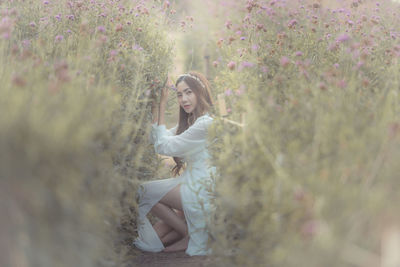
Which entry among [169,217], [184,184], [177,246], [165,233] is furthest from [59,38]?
[177,246]

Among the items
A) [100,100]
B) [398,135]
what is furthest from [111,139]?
[398,135]

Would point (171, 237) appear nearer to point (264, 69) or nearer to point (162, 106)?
point (162, 106)

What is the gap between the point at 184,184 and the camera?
3.01 meters

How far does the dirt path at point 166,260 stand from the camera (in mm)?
2854

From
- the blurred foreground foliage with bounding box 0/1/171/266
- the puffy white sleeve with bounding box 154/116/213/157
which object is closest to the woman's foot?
the puffy white sleeve with bounding box 154/116/213/157

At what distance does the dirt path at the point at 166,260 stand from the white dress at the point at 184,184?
0.18ft

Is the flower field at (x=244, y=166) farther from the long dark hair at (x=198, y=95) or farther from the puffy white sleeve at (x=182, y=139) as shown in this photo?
the long dark hair at (x=198, y=95)

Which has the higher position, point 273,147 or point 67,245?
point 273,147

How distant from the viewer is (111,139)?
6.65ft

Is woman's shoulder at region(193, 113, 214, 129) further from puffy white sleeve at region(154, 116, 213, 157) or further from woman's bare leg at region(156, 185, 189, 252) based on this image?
woman's bare leg at region(156, 185, 189, 252)

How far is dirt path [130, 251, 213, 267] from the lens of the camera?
9.36 ft

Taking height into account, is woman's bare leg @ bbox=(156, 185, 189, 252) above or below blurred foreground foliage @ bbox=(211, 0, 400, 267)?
below

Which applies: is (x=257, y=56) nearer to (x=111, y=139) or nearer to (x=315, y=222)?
(x=111, y=139)

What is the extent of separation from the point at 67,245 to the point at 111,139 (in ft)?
2.75
